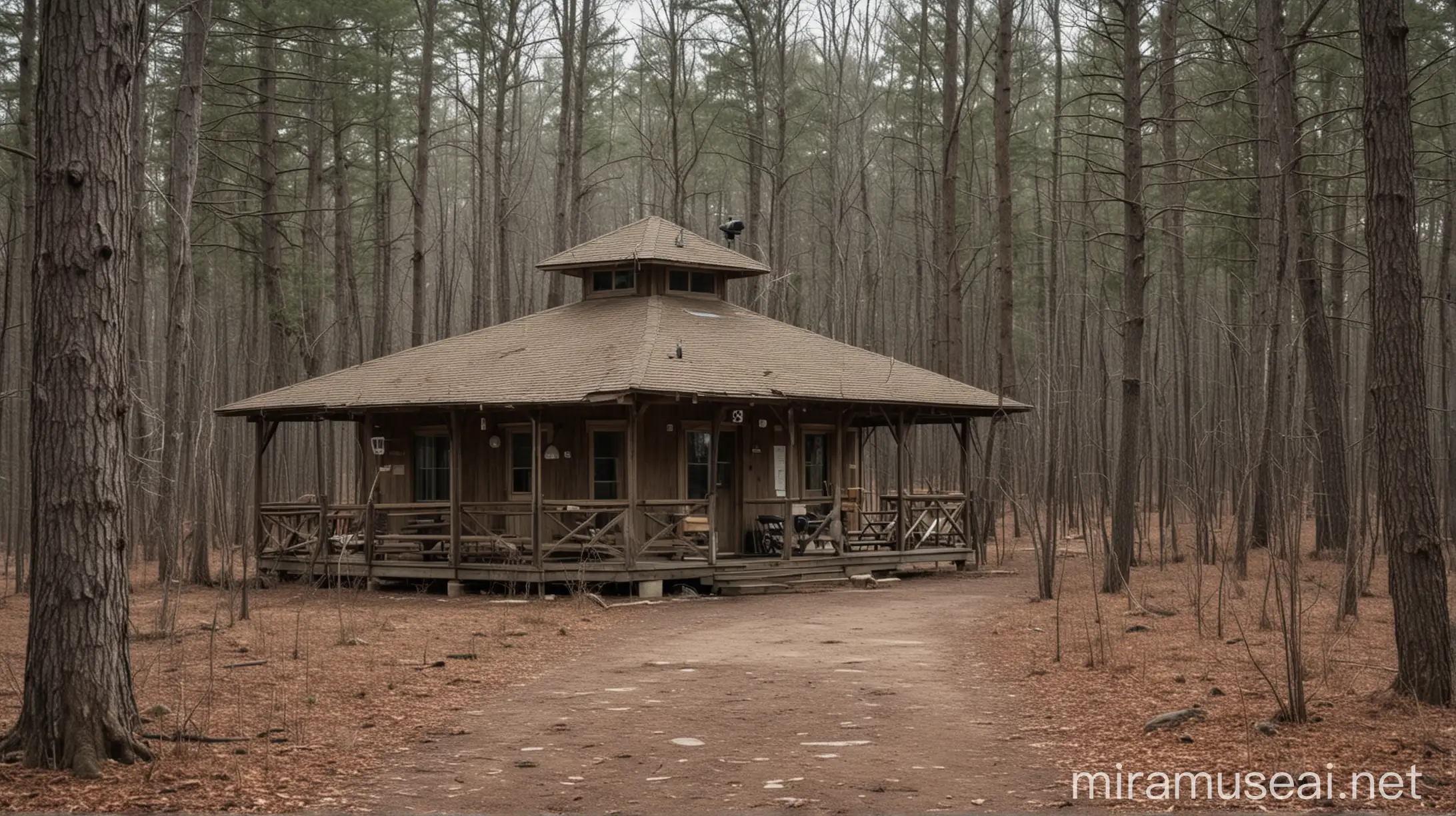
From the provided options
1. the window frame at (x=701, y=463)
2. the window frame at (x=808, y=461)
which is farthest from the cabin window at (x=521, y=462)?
the window frame at (x=808, y=461)

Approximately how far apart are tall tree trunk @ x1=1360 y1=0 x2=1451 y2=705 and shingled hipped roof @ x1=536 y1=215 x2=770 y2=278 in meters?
14.7

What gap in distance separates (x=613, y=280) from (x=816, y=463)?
5360 millimetres

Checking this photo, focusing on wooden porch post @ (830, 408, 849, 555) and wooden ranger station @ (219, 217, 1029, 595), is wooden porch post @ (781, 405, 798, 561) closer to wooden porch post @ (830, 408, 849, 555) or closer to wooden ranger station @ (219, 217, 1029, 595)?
wooden ranger station @ (219, 217, 1029, 595)

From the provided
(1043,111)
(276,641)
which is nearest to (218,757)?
(276,641)

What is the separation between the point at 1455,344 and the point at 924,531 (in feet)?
44.0

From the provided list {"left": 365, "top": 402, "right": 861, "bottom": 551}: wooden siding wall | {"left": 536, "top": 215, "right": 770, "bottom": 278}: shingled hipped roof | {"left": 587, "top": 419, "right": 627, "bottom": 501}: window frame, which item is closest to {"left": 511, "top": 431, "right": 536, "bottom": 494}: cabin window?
{"left": 365, "top": 402, "right": 861, "bottom": 551}: wooden siding wall

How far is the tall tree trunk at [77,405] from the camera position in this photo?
21.9ft

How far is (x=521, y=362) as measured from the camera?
64.7ft

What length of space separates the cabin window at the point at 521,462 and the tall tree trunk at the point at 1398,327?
44.8ft

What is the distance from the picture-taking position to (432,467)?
20578 millimetres

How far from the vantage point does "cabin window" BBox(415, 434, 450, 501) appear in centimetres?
2042

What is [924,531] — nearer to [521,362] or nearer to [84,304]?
[521,362]

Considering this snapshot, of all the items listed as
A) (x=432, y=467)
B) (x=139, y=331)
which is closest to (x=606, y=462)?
(x=432, y=467)

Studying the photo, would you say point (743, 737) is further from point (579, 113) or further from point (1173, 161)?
point (579, 113)
